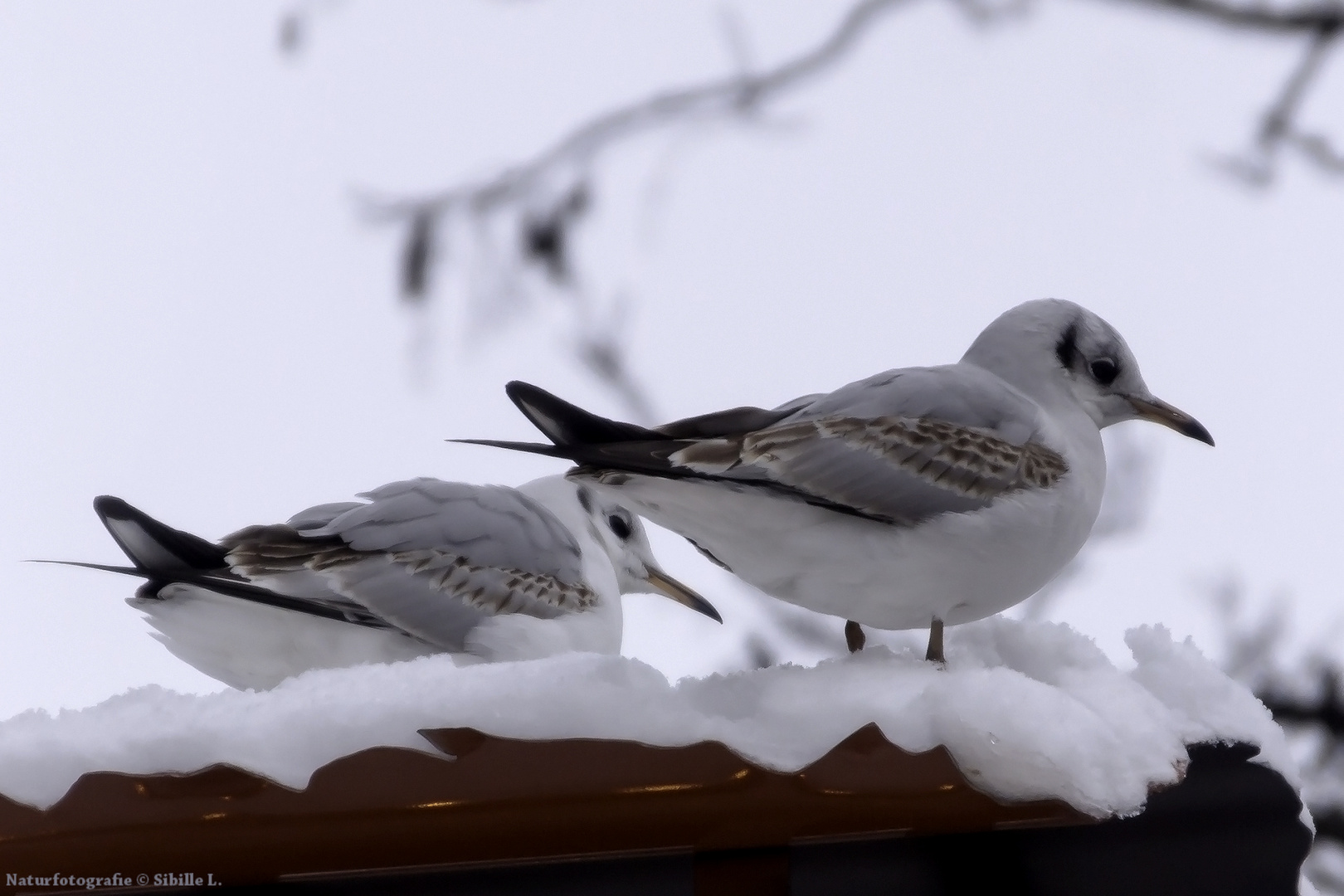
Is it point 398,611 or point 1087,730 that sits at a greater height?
point 1087,730

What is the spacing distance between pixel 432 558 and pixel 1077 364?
784 millimetres

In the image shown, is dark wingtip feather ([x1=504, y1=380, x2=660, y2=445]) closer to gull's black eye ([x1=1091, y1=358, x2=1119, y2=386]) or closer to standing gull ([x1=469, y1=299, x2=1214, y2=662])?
standing gull ([x1=469, y1=299, x2=1214, y2=662])

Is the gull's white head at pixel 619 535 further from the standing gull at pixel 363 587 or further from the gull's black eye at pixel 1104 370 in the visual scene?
the gull's black eye at pixel 1104 370

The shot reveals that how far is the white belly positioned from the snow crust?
0.27m

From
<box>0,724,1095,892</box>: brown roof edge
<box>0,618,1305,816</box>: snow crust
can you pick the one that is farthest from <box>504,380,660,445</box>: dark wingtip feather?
<box>0,724,1095,892</box>: brown roof edge

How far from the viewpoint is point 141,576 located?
158cm

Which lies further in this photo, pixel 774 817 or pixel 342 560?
pixel 342 560

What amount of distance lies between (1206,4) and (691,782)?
1.65 meters

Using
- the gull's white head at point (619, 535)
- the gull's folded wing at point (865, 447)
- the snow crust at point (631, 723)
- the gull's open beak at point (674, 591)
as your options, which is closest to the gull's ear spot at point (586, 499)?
the gull's white head at point (619, 535)

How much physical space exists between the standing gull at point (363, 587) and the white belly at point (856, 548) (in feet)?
1.01

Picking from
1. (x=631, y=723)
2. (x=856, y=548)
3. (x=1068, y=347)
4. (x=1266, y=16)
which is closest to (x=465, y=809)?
(x=631, y=723)

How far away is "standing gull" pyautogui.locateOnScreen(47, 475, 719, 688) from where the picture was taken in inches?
60.5

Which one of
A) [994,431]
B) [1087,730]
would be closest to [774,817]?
[1087,730]

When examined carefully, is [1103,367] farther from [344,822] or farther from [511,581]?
[344,822]
